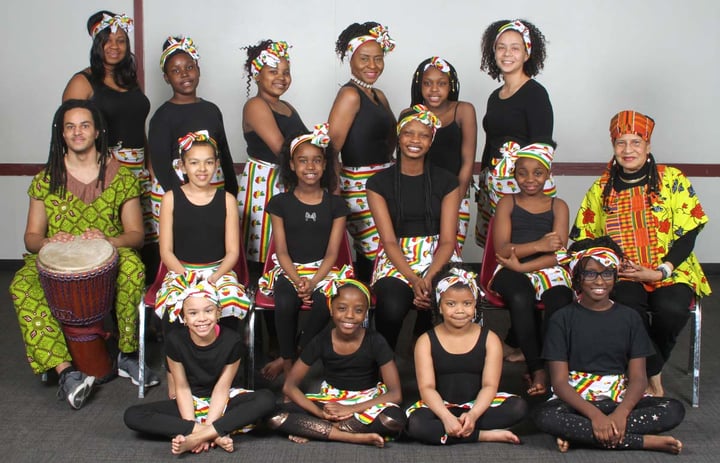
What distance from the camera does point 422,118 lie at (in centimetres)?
390

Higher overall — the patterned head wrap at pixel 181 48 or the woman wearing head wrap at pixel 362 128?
the patterned head wrap at pixel 181 48

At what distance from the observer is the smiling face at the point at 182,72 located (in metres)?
4.38

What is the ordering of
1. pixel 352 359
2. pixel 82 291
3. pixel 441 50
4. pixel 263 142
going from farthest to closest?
1. pixel 441 50
2. pixel 263 142
3. pixel 82 291
4. pixel 352 359

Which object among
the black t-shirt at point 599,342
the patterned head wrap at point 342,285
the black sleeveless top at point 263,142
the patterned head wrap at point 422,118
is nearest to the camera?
the black t-shirt at point 599,342

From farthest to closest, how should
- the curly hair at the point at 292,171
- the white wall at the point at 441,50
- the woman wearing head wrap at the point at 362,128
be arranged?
the white wall at the point at 441,50
the woman wearing head wrap at the point at 362,128
the curly hair at the point at 292,171

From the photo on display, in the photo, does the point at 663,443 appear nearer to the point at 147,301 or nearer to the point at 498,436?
the point at 498,436

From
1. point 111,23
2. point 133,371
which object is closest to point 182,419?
point 133,371

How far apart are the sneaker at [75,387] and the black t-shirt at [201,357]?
1.69 ft

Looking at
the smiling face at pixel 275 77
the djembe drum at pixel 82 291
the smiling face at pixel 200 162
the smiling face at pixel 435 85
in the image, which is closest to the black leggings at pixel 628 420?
the smiling face at pixel 435 85

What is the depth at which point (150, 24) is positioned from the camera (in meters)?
5.91

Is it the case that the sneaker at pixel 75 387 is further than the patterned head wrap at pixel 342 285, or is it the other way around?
the sneaker at pixel 75 387

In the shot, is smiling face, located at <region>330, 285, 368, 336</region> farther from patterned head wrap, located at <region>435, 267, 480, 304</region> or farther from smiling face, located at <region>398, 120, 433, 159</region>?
smiling face, located at <region>398, 120, 433, 159</region>

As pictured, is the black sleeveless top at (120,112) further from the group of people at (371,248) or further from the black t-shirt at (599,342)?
the black t-shirt at (599,342)

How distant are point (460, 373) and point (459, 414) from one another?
154mm
